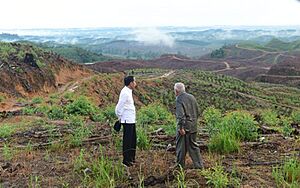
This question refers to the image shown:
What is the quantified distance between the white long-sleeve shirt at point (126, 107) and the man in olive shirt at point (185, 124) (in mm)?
710

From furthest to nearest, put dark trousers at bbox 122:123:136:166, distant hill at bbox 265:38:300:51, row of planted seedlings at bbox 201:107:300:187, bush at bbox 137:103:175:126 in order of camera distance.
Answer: distant hill at bbox 265:38:300:51
bush at bbox 137:103:175:126
dark trousers at bbox 122:123:136:166
row of planted seedlings at bbox 201:107:300:187

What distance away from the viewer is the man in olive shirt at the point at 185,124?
616cm

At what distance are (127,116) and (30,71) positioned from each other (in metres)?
19.2

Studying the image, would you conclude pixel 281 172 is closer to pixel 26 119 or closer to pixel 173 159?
pixel 173 159

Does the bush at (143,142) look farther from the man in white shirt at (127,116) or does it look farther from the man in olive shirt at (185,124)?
the man in olive shirt at (185,124)

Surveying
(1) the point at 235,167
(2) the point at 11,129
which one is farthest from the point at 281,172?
(2) the point at 11,129

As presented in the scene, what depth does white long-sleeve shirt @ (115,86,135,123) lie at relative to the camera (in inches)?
249

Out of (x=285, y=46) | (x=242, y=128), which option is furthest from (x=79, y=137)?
(x=285, y=46)

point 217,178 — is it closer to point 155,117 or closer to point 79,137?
point 79,137

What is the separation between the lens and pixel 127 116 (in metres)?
6.41

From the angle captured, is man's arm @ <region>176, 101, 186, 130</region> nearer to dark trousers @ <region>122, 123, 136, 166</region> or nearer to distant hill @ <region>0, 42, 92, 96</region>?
dark trousers @ <region>122, 123, 136, 166</region>

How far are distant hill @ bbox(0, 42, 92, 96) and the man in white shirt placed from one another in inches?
618

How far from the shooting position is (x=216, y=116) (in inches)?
400

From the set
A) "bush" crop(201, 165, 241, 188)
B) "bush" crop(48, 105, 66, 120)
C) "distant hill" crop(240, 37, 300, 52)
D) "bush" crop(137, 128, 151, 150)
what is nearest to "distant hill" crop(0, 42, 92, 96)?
"bush" crop(48, 105, 66, 120)
